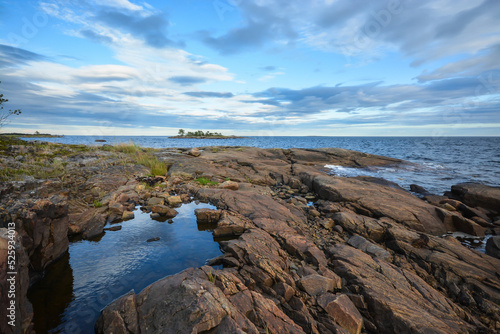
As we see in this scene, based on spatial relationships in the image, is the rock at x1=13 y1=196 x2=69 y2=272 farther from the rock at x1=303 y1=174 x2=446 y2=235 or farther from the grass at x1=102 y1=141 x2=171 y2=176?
the rock at x1=303 y1=174 x2=446 y2=235

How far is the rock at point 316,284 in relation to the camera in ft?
18.3

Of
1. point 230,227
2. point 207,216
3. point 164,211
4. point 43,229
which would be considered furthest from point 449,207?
point 43,229

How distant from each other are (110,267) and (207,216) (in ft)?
13.4

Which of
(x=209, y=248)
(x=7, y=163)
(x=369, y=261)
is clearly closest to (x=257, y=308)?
(x=209, y=248)

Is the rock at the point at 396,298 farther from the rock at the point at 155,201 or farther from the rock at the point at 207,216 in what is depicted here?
the rock at the point at 155,201

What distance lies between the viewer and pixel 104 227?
28.3 ft

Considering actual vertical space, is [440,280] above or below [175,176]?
below

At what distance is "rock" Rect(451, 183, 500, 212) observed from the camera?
15.5m

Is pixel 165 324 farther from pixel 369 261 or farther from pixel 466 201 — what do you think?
pixel 466 201

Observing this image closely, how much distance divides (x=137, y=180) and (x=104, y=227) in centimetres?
583

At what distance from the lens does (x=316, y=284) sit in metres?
5.73

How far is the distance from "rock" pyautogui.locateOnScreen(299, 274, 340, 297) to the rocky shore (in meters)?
0.03

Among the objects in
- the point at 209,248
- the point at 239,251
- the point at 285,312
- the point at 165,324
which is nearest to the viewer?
the point at 165,324

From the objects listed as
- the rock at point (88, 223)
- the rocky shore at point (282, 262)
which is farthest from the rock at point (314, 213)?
the rock at point (88, 223)
